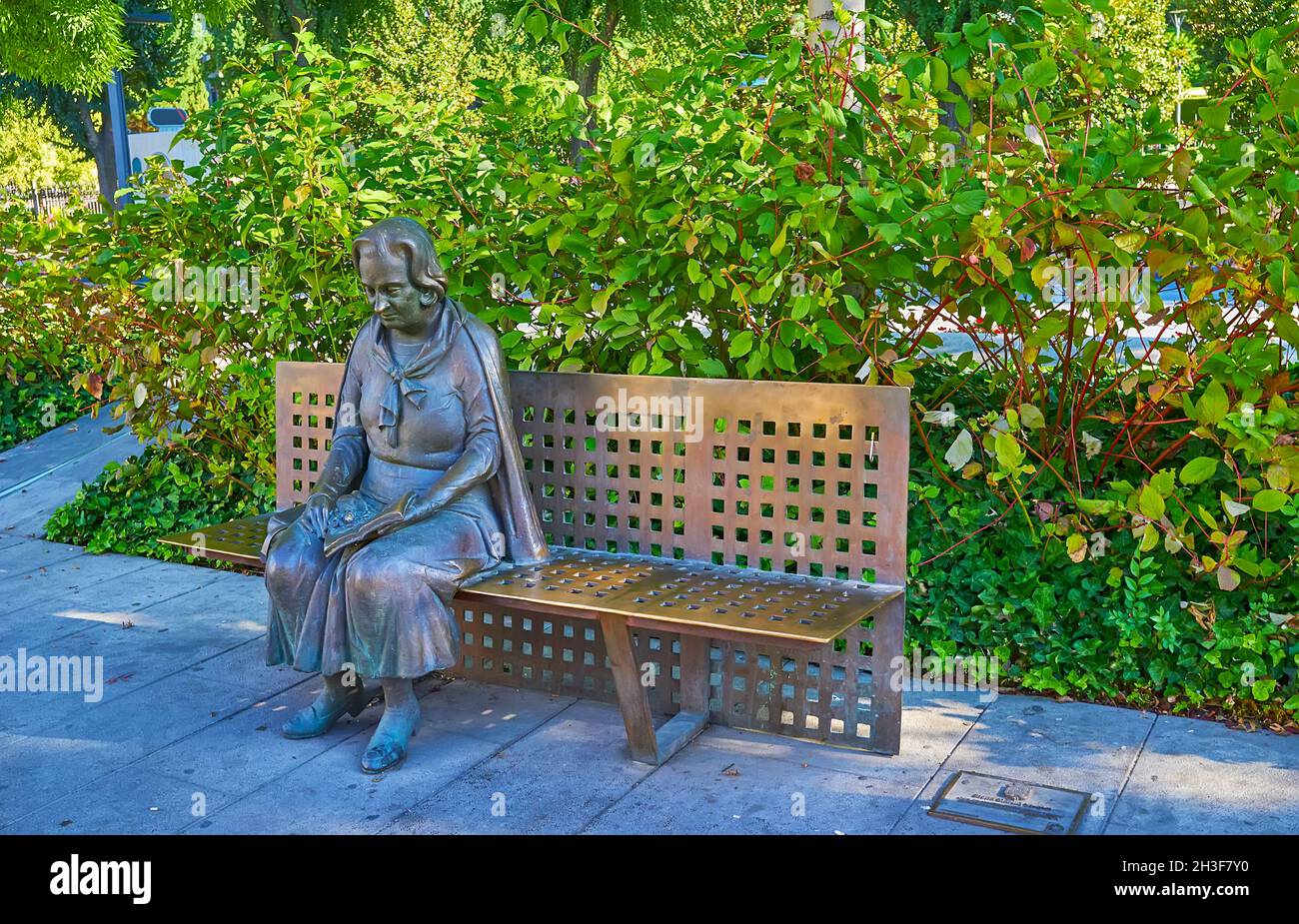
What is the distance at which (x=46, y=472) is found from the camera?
866cm

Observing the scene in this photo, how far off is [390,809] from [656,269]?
84.8 inches

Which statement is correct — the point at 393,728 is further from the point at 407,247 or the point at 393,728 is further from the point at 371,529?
the point at 407,247

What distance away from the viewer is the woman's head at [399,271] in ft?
14.5

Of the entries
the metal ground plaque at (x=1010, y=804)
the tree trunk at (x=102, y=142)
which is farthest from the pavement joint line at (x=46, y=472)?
the tree trunk at (x=102, y=142)

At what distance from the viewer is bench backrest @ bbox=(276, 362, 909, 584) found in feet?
14.2

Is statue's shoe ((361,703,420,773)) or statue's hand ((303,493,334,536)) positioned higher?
statue's hand ((303,493,334,536))

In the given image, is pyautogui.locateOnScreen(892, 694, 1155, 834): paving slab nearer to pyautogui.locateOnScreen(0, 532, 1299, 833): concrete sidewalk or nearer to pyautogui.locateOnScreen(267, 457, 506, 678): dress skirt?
pyautogui.locateOnScreen(0, 532, 1299, 833): concrete sidewalk

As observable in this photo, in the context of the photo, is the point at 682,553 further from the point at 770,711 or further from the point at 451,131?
the point at 451,131

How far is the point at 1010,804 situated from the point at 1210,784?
2.11 feet

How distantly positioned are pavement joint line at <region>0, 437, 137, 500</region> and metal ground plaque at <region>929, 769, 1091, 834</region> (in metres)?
6.61

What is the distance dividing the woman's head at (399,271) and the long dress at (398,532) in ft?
0.45

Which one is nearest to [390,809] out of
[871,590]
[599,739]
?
[599,739]

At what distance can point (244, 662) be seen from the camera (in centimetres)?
539

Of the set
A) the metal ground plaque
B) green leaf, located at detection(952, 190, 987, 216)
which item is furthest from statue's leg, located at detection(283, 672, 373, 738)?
green leaf, located at detection(952, 190, 987, 216)
